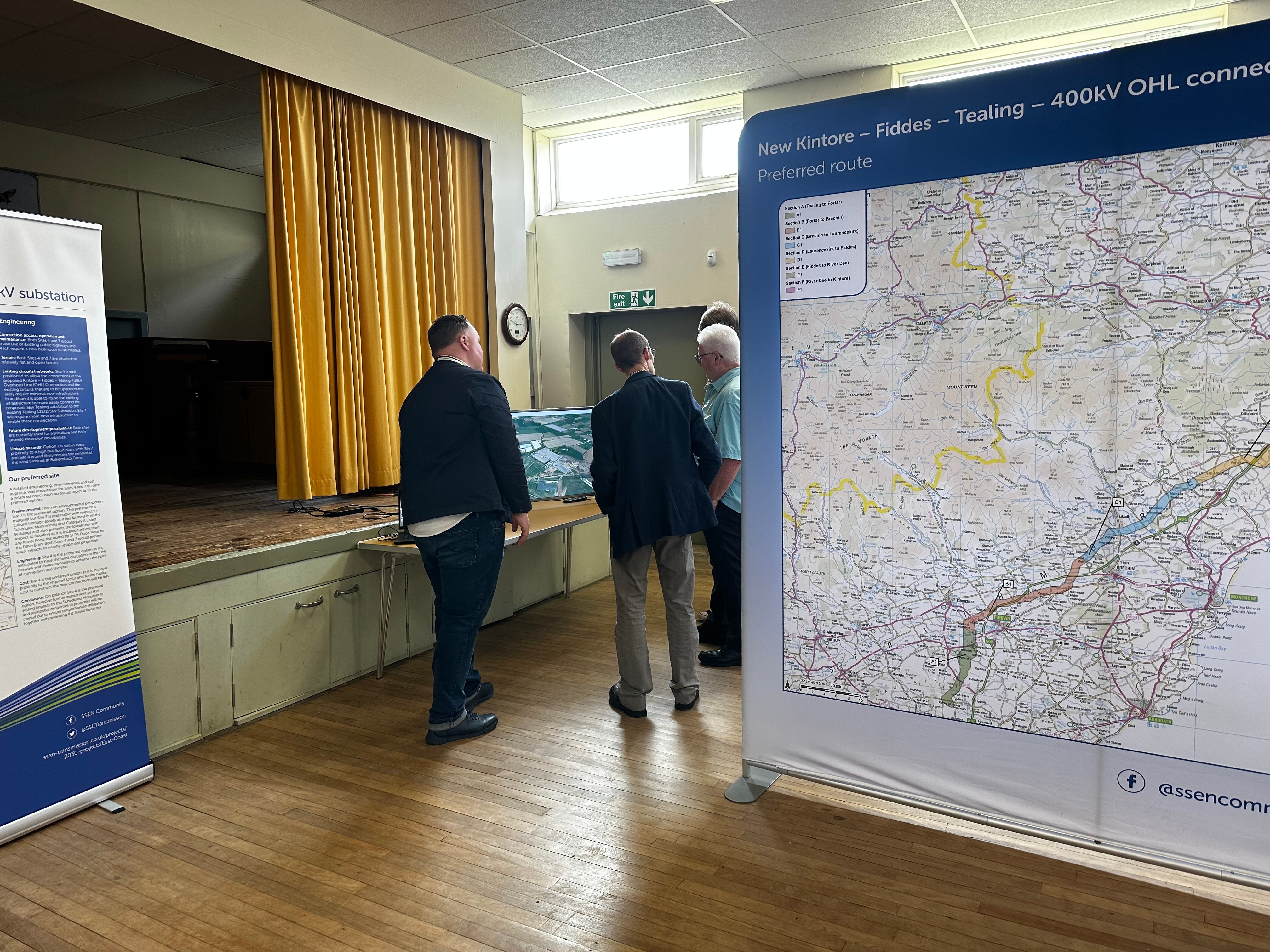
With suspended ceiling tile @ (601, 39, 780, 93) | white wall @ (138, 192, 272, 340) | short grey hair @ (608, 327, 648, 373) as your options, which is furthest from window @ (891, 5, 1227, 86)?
white wall @ (138, 192, 272, 340)

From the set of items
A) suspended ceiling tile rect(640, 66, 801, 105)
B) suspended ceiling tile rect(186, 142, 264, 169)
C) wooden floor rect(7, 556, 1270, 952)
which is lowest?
wooden floor rect(7, 556, 1270, 952)

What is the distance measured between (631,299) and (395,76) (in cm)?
254

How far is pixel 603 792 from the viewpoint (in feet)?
9.30

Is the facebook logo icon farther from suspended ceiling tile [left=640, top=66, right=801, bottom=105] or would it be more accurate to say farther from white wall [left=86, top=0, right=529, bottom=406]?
suspended ceiling tile [left=640, top=66, right=801, bottom=105]

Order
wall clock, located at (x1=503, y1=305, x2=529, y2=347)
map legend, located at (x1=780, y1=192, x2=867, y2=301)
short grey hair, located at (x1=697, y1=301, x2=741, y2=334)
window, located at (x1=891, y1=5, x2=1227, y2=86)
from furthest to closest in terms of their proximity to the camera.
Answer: wall clock, located at (x1=503, y1=305, x2=529, y2=347)
window, located at (x1=891, y1=5, x2=1227, y2=86)
short grey hair, located at (x1=697, y1=301, x2=741, y2=334)
map legend, located at (x1=780, y1=192, x2=867, y2=301)

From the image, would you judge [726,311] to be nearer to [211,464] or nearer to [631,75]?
[631,75]

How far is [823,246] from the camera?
245cm

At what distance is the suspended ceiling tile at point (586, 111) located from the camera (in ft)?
21.2

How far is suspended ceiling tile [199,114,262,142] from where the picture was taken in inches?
254

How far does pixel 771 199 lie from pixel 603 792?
196 centimetres

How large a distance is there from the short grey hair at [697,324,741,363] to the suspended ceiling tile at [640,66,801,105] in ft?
9.62

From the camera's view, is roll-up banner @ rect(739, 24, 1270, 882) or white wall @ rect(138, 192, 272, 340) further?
white wall @ rect(138, 192, 272, 340)

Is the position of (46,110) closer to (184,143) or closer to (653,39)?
(184,143)

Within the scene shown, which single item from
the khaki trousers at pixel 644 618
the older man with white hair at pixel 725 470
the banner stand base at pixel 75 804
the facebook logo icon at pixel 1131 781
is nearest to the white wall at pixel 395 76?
the older man with white hair at pixel 725 470
